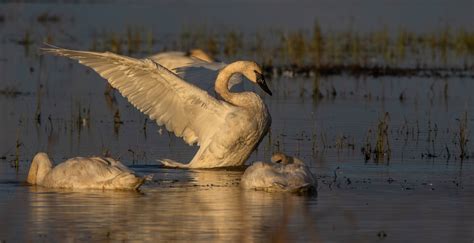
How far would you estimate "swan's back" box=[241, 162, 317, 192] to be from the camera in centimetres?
1064

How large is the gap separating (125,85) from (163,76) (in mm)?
544

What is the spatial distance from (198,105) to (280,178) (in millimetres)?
2442

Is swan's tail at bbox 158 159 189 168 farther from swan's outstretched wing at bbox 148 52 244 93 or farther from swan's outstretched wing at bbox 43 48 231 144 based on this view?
swan's outstretched wing at bbox 148 52 244 93

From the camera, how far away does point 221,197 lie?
10547mm

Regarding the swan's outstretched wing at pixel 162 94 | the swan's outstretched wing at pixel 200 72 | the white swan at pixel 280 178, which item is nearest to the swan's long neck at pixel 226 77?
the swan's outstretched wing at pixel 162 94

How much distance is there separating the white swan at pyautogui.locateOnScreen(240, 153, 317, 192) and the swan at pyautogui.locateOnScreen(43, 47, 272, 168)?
1.73 meters

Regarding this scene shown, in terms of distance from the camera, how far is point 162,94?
13094mm

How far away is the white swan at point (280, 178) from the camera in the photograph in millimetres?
10641

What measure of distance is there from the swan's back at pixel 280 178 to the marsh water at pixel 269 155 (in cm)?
10

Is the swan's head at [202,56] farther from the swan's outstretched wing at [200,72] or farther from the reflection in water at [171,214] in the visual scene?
the reflection in water at [171,214]

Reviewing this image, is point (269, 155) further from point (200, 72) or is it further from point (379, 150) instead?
point (200, 72)

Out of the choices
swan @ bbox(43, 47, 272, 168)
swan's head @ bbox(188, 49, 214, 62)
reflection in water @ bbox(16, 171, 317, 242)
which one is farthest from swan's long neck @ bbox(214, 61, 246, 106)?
swan's head @ bbox(188, 49, 214, 62)

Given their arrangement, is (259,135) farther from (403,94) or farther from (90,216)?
(403,94)

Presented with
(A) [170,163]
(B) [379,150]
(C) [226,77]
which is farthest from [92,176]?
(B) [379,150]
